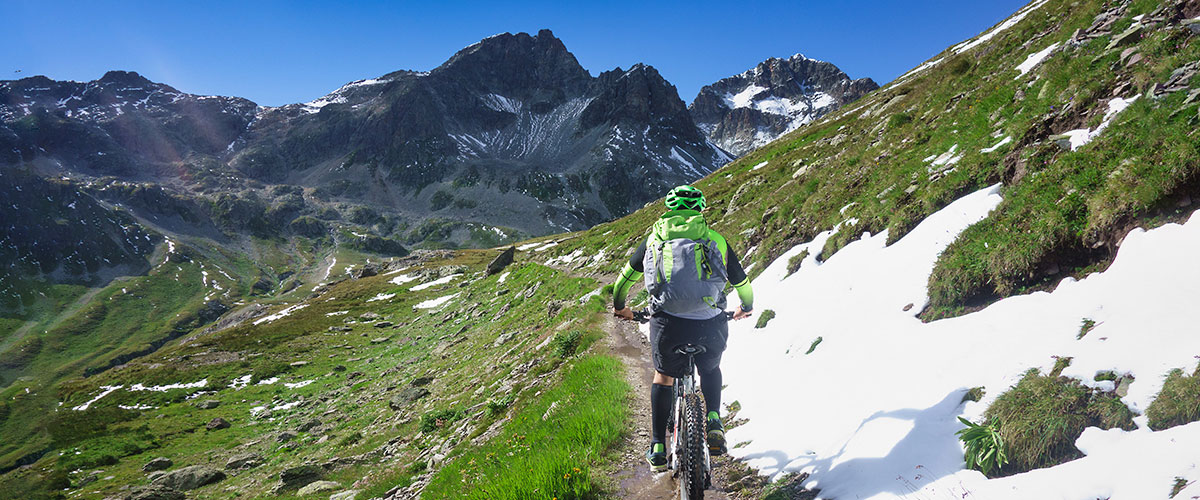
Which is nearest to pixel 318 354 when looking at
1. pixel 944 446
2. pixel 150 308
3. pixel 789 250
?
pixel 789 250

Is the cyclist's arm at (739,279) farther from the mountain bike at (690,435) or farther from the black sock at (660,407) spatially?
the black sock at (660,407)

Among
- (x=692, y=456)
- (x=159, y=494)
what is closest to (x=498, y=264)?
(x=159, y=494)

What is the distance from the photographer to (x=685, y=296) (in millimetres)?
5547

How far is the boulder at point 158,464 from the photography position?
29.0 metres

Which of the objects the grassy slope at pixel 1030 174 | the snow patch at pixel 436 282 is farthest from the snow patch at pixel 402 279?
the grassy slope at pixel 1030 174

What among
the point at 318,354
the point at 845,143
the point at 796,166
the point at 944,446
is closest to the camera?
the point at 944,446

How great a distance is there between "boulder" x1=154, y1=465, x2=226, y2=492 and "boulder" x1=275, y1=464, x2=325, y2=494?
407 inches

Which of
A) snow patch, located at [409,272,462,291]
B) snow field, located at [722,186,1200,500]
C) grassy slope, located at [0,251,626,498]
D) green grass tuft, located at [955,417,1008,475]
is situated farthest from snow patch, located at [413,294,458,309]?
green grass tuft, located at [955,417,1008,475]

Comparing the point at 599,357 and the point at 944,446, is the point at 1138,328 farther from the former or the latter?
the point at 599,357

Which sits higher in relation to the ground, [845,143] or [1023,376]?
[845,143]

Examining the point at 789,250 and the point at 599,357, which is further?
the point at 789,250

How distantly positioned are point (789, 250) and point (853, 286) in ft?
16.7

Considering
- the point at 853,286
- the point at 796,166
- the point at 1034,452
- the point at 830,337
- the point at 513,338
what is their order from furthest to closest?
1. the point at 796,166
2. the point at 513,338
3. the point at 853,286
4. the point at 830,337
5. the point at 1034,452

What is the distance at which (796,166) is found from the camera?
29.6 metres
